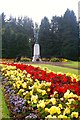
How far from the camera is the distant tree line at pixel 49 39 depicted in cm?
3597

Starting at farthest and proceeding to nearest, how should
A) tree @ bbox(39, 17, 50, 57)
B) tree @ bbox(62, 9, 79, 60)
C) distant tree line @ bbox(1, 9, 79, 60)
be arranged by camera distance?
tree @ bbox(39, 17, 50, 57), tree @ bbox(62, 9, 79, 60), distant tree line @ bbox(1, 9, 79, 60)

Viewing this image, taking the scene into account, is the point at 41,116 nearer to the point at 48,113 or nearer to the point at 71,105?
the point at 48,113

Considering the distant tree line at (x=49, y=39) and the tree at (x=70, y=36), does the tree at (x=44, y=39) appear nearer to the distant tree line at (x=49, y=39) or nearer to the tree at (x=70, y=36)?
the distant tree line at (x=49, y=39)

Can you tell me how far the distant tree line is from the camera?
118 feet

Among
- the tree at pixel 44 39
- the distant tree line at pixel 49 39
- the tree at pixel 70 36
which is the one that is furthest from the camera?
the tree at pixel 44 39

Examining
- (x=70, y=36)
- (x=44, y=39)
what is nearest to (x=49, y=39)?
(x=44, y=39)

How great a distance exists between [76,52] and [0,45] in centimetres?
898

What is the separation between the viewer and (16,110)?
589 centimetres

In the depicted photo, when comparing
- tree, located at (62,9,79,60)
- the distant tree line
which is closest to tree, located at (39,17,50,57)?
the distant tree line

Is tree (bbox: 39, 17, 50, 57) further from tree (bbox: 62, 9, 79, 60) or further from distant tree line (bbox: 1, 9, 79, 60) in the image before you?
tree (bbox: 62, 9, 79, 60)

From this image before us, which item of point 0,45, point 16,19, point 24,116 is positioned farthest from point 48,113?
point 16,19

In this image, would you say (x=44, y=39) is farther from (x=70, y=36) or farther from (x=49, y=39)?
(x=70, y=36)

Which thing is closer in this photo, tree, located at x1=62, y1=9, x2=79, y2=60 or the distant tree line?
the distant tree line

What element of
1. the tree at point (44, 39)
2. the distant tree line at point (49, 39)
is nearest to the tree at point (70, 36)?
the distant tree line at point (49, 39)
